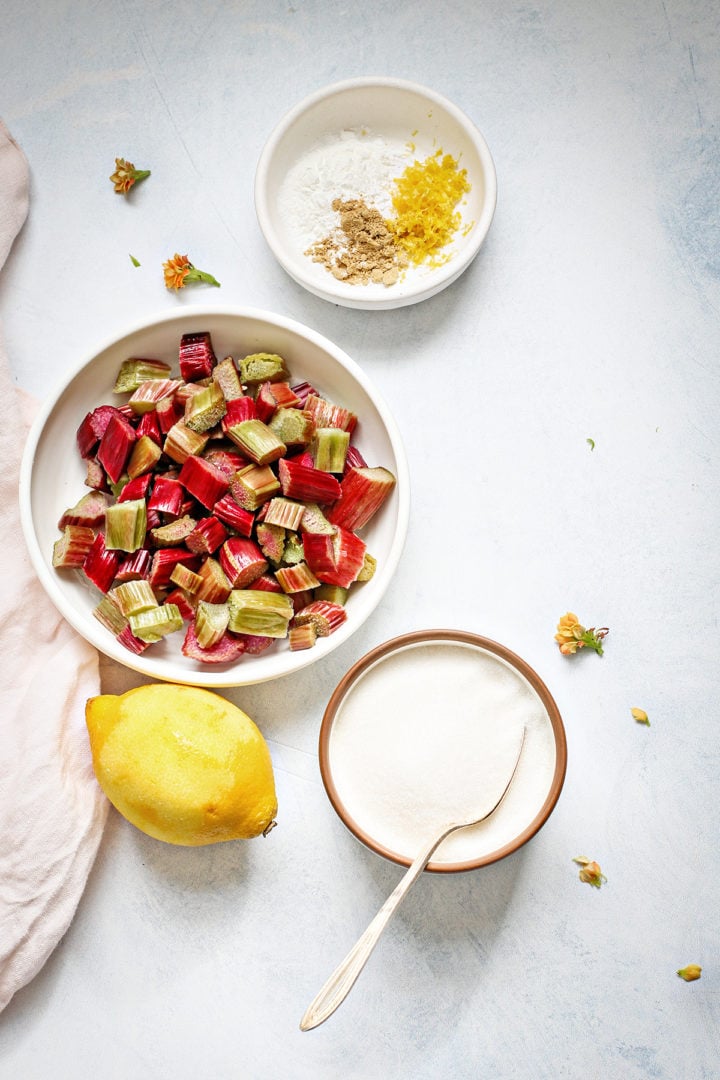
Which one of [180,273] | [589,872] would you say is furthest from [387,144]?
[589,872]

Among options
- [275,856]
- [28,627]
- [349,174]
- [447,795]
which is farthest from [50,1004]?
[349,174]

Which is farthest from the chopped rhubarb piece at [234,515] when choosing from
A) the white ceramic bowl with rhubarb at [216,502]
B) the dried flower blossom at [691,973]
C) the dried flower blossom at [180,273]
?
the dried flower blossom at [691,973]

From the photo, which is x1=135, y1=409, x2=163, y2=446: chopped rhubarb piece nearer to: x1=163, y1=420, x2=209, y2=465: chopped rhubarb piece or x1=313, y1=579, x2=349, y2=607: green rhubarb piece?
x1=163, y1=420, x2=209, y2=465: chopped rhubarb piece

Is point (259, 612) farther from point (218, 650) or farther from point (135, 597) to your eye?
point (135, 597)

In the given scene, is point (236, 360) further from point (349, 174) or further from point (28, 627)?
point (28, 627)

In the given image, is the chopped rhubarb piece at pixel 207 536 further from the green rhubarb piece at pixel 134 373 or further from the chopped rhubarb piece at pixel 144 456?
the green rhubarb piece at pixel 134 373

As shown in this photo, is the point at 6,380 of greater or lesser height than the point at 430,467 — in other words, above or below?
below
